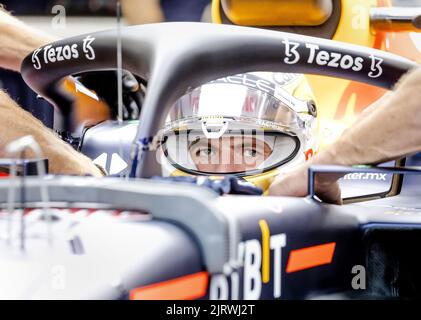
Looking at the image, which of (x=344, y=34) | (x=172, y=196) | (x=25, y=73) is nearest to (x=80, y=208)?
(x=172, y=196)

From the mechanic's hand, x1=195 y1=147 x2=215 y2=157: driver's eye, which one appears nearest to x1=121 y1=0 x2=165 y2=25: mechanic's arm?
x1=195 y1=147 x2=215 y2=157: driver's eye

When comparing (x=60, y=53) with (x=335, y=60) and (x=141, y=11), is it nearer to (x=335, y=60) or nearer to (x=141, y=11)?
(x=141, y=11)

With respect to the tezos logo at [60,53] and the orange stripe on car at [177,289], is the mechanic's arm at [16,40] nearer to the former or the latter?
the tezos logo at [60,53]

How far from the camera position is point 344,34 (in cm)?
164

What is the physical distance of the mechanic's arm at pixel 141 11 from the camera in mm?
1196

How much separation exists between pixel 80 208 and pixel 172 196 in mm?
107

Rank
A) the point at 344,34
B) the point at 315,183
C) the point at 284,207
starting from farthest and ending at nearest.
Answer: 1. the point at 344,34
2. the point at 315,183
3. the point at 284,207

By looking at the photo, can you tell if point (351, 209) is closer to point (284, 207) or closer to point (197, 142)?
point (284, 207)

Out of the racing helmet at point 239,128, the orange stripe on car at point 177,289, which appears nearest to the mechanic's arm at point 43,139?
the racing helmet at point 239,128

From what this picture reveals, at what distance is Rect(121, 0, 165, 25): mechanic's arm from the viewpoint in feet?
3.92

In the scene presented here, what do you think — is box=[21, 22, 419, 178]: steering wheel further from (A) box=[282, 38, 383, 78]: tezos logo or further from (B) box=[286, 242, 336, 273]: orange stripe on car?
(B) box=[286, 242, 336, 273]: orange stripe on car

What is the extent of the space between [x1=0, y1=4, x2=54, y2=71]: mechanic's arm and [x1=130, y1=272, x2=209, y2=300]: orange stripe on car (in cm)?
63

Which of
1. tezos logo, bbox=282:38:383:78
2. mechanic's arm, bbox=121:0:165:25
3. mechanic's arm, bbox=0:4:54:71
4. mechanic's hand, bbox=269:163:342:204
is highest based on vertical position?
mechanic's arm, bbox=121:0:165:25

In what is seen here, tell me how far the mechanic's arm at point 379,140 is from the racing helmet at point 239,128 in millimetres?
232
